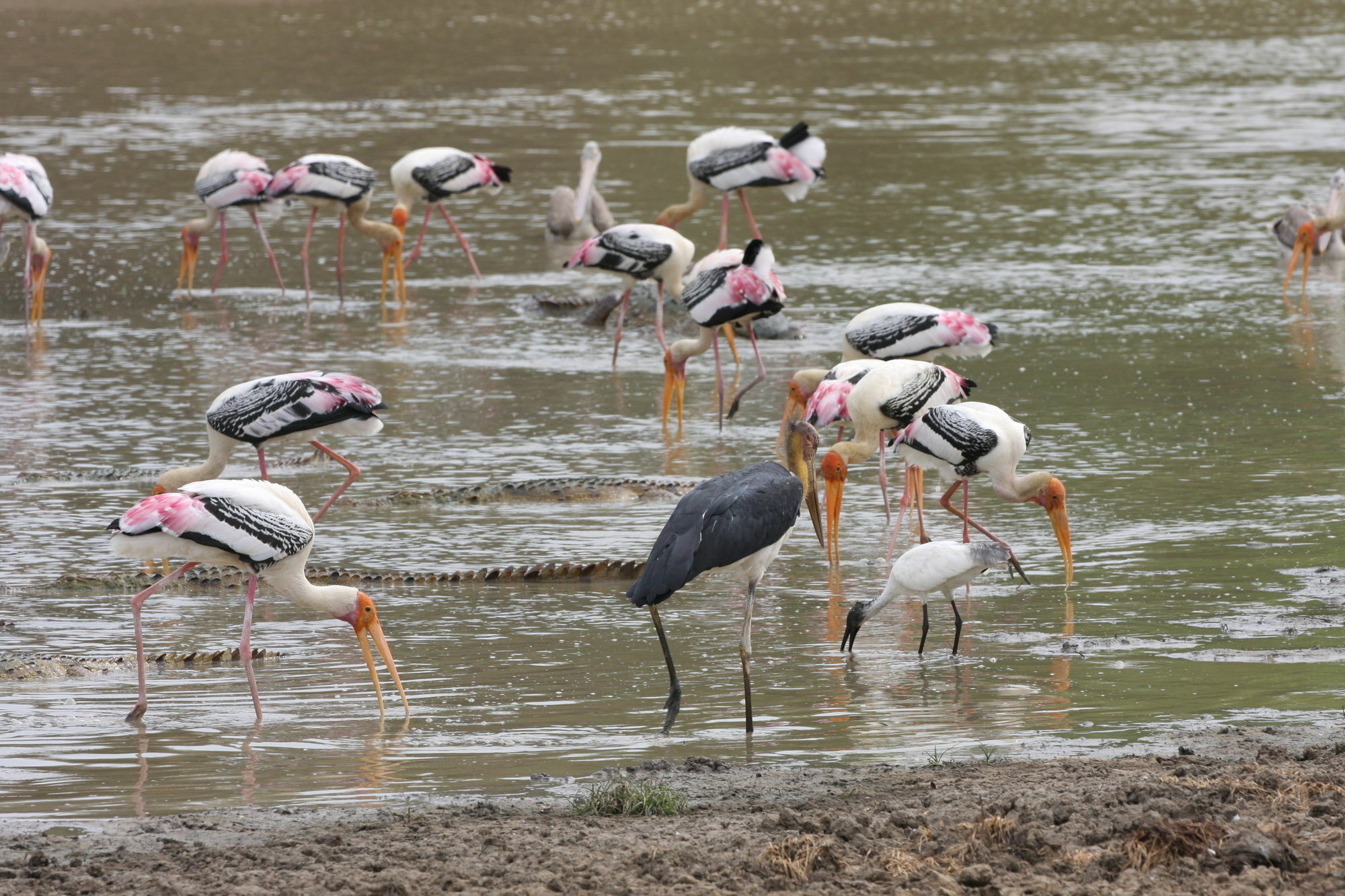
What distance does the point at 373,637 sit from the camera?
7012 mm

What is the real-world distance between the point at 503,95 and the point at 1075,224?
12.2 metres

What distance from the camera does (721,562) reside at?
6.44 meters

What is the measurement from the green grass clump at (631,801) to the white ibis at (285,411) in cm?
393

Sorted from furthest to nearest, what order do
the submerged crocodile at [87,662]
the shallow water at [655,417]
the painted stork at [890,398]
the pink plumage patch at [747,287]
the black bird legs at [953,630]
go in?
the pink plumage patch at [747,287] < the painted stork at [890,398] < the black bird legs at [953,630] < the submerged crocodile at [87,662] < the shallow water at [655,417]

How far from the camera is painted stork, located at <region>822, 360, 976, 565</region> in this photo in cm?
915

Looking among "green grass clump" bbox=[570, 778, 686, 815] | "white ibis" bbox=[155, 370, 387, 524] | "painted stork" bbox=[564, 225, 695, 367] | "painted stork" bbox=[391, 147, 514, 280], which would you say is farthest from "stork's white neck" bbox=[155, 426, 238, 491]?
"painted stork" bbox=[391, 147, 514, 280]

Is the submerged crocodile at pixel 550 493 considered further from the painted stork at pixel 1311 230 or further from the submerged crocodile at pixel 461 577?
the painted stork at pixel 1311 230

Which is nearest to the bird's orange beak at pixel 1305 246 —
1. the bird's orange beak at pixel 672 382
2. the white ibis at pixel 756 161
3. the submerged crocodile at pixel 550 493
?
the white ibis at pixel 756 161

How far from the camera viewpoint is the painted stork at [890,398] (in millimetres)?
9148

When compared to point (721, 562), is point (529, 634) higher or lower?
lower

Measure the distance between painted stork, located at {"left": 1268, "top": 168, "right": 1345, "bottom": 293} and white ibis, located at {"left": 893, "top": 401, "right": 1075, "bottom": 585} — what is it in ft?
24.2

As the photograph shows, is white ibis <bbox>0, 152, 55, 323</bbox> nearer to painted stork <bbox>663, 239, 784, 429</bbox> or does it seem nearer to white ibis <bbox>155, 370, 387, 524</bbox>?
painted stork <bbox>663, 239, 784, 429</bbox>

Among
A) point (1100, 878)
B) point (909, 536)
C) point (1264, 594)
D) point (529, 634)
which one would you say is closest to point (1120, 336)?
point (909, 536)

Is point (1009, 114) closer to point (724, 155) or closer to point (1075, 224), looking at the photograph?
point (1075, 224)
